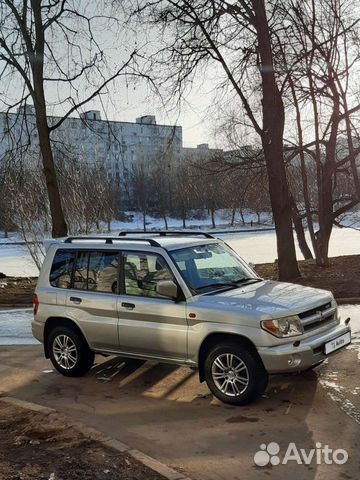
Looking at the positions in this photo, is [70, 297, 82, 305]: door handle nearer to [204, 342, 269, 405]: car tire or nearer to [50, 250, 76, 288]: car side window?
[50, 250, 76, 288]: car side window

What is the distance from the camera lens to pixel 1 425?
5.11m

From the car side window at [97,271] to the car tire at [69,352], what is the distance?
600mm

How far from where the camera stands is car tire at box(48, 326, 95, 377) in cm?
659

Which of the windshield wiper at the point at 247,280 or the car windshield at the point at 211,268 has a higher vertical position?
the car windshield at the point at 211,268

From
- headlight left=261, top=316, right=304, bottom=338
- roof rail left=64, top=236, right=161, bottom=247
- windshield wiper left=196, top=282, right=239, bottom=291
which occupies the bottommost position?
headlight left=261, top=316, right=304, bottom=338

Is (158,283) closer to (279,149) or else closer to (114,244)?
(114,244)

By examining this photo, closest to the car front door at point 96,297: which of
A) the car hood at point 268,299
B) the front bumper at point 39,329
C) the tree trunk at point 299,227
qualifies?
the front bumper at point 39,329

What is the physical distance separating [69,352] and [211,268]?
2108mm

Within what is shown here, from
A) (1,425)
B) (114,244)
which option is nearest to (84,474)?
(1,425)

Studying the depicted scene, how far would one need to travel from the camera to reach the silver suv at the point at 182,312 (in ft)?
17.2

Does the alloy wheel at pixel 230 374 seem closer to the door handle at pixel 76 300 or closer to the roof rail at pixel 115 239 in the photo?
the roof rail at pixel 115 239

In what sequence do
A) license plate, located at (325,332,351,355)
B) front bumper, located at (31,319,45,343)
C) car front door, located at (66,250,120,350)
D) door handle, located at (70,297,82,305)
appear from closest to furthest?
license plate, located at (325,332,351,355), car front door, located at (66,250,120,350), door handle, located at (70,297,82,305), front bumper, located at (31,319,45,343)

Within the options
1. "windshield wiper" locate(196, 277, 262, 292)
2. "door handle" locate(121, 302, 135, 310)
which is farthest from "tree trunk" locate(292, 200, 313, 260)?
"door handle" locate(121, 302, 135, 310)

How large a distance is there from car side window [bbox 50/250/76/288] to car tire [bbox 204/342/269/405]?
2.28 metres
